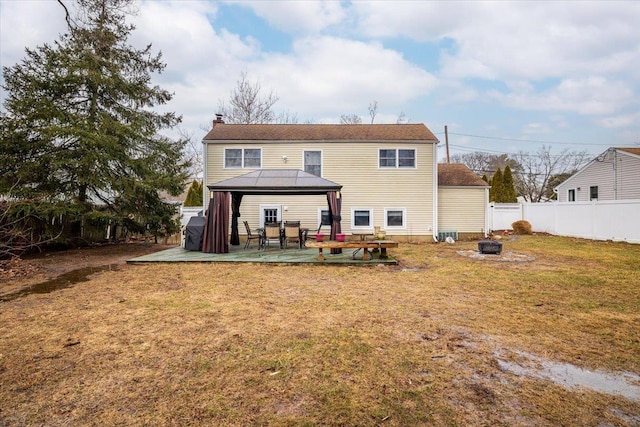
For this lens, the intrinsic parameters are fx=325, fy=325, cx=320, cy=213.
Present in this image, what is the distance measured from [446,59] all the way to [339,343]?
1734 cm

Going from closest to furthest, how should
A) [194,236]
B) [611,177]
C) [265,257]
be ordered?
[265,257] → [194,236] → [611,177]

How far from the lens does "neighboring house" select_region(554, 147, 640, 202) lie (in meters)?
15.9

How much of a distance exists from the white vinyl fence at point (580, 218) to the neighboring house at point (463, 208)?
367 centimetres

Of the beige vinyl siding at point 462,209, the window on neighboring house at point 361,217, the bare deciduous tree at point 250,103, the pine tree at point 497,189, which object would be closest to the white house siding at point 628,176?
the pine tree at point 497,189

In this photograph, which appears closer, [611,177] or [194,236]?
[194,236]

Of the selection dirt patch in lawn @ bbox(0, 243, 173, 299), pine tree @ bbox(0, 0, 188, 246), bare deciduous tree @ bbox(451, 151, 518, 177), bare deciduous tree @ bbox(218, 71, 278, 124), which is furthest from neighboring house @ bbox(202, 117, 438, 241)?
bare deciduous tree @ bbox(451, 151, 518, 177)

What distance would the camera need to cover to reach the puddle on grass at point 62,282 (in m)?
5.62

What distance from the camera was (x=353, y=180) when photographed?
541 inches

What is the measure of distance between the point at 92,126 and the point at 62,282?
6010 mm

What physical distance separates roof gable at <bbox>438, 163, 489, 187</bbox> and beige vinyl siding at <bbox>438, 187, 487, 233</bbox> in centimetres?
23

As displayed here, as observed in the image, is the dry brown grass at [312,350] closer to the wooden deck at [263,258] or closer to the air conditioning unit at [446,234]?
the wooden deck at [263,258]

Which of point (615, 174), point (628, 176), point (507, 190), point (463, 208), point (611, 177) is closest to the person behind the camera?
point (463, 208)

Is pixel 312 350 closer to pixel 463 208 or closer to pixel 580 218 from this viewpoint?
pixel 463 208

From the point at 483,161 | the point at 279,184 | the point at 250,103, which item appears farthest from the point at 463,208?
the point at 483,161
